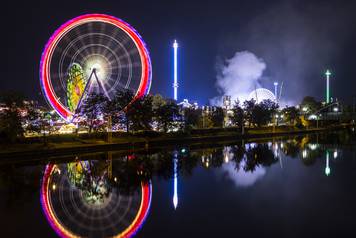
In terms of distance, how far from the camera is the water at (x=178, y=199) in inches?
411

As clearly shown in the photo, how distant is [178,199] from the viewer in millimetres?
13797

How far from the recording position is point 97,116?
36438mm

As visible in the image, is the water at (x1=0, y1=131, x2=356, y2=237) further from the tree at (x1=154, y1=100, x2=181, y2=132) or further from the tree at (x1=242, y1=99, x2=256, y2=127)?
the tree at (x1=242, y1=99, x2=256, y2=127)

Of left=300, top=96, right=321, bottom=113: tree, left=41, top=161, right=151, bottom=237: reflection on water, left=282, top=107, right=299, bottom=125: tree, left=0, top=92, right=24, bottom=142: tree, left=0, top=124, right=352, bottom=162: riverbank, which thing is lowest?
left=41, top=161, right=151, bottom=237: reflection on water

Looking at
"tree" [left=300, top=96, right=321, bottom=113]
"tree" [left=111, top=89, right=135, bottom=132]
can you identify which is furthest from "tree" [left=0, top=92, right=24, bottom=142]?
"tree" [left=300, top=96, right=321, bottom=113]

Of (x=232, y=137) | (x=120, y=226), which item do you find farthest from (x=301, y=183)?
(x=232, y=137)

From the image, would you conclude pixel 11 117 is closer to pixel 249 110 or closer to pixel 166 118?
pixel 166 118

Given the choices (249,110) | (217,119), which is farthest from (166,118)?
(249,110)

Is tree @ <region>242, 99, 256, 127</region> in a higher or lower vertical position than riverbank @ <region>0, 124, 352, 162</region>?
higher

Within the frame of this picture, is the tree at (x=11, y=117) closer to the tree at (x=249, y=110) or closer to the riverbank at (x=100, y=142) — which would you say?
the riverbank at (x=100, y=142)

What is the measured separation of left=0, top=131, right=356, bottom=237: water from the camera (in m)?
10.4

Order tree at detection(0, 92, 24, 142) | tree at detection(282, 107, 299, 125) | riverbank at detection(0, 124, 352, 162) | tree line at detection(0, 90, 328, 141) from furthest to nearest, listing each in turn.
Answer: tree at detection(282, 107, 299, 125)
tree line at detection(0, 90, 328, 141)
tree at detection(0, 92, 24, 142)
riverbank at detection(0, 124, 352, 162)

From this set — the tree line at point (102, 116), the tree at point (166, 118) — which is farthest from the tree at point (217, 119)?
the tree at point (166, 118)

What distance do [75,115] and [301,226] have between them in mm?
27984
